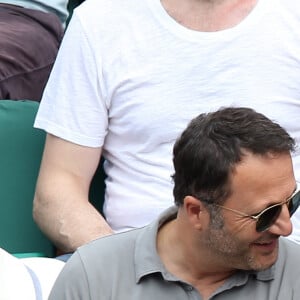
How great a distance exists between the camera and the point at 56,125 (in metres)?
2.31

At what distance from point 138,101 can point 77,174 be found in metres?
0.21

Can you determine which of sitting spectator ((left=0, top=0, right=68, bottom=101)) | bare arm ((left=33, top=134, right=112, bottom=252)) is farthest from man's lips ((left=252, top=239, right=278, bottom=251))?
sitting spectator ((left=0, top=0, right=68, bottom=101))

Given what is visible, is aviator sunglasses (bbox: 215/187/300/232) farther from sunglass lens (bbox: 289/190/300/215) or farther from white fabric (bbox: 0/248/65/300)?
white fabric (bbox: 0/248/65/300)

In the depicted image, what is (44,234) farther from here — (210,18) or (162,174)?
(210,18)

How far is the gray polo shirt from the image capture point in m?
1.75

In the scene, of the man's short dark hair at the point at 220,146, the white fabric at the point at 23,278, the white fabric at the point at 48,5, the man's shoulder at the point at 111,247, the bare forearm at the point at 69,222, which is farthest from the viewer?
the white fabric at the point at 48,5

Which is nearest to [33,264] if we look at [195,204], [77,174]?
[77,174]

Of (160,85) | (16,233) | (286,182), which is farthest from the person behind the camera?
(16,233)

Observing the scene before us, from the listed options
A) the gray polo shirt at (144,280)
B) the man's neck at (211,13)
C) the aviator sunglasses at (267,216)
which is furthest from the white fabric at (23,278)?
the man's neck at (211,13)

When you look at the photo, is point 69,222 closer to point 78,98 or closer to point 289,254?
point 78,98

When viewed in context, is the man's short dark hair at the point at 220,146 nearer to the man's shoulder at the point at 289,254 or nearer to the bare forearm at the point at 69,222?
the man's shoulder at the point at 289,254

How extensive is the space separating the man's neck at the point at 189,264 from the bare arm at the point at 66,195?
0.44 meters

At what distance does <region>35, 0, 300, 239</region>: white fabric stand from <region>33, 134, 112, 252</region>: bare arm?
Answer: 0.12 ft

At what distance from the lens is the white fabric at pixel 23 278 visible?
1910 mm
